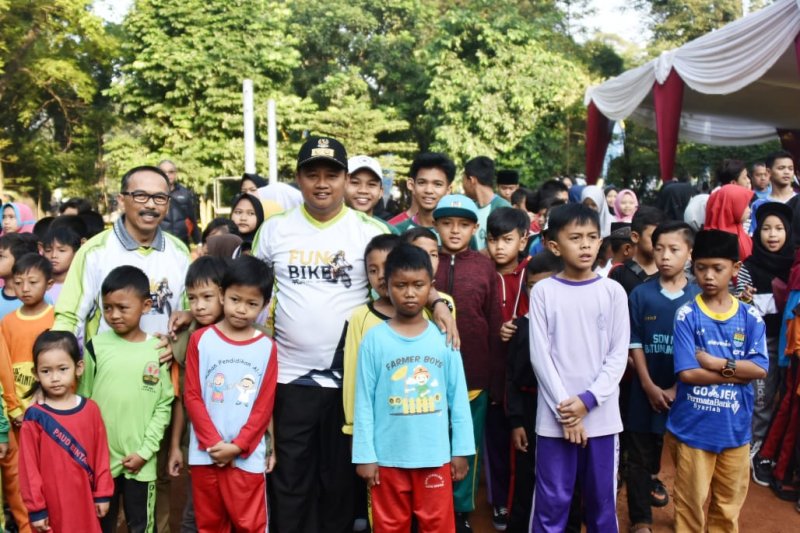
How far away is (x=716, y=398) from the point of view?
330cm

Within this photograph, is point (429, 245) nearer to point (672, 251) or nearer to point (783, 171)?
point (672, 251)

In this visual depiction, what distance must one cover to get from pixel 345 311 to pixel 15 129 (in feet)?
77.8

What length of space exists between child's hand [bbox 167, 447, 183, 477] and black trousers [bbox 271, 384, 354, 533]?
0.46 m

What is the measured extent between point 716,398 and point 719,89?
6135 millimetres

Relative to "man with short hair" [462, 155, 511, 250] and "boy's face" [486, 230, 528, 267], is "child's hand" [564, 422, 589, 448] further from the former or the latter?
"man with short hair" [462, 155, 511, 250]

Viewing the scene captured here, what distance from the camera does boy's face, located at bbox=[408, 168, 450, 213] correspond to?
4238 millimetres

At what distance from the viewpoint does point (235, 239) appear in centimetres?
446

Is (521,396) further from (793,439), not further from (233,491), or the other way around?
Result: (793,439)

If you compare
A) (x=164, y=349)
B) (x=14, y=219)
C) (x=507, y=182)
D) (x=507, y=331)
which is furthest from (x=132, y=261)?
(x=14, y=219)

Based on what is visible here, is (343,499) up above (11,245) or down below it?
below

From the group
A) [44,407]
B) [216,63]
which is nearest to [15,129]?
[216,63]

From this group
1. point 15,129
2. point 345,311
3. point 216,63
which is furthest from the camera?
point 15,129

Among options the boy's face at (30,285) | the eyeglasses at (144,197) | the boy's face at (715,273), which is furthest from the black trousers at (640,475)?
the boy's face at (30,285)

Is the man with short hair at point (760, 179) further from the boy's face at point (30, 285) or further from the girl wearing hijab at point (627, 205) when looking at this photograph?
the boy's face at point (30, 285)
